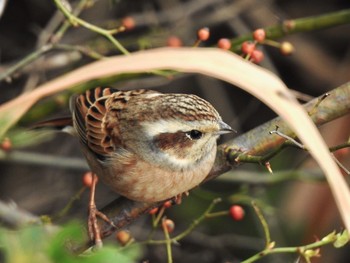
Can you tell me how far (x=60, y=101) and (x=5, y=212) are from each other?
0.81m

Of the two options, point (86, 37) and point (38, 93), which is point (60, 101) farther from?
point (38, 93)

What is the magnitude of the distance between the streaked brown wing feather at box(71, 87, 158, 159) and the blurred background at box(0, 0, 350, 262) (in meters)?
0.71

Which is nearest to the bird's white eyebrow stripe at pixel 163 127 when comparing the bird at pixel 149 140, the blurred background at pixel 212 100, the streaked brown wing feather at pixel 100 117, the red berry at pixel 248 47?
the bird at pixel 149 140

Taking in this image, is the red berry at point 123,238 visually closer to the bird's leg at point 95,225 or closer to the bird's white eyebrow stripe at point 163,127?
the bird's leg at point 95,225

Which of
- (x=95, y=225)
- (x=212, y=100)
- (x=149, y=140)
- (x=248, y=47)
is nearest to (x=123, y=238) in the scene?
(x=95, y=225)

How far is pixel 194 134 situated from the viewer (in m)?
3.43

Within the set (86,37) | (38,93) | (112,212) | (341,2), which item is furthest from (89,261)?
(341,2)

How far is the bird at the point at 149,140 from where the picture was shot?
332 cm

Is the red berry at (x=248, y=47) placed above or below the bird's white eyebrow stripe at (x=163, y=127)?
above

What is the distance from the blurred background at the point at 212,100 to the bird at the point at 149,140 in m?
0.84

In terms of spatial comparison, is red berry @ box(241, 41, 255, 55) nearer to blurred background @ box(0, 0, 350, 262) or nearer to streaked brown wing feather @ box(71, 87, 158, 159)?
streaked brown wing feather @ box(71, 87, 158, 159)

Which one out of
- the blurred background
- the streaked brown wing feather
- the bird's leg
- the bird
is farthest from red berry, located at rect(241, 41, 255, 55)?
the blurred background

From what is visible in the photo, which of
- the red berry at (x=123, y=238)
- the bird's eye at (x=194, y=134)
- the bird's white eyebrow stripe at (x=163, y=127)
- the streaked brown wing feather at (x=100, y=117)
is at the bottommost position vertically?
the red berry at (x=123, y=238)

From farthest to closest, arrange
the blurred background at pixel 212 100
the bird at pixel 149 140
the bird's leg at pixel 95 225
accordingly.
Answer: the blurred background at pixel 212 100 → the bird at pixel 149 140 → the bird's leg at pixel 95 225
